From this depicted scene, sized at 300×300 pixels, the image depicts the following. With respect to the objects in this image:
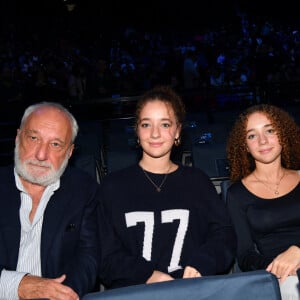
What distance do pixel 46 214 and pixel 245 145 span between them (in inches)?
49.7

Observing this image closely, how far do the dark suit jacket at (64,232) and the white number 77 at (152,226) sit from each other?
209 millimetres

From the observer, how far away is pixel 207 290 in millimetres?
1172

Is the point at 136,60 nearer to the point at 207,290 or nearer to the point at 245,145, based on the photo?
the point at 245,145

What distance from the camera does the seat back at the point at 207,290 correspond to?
1.14 metres

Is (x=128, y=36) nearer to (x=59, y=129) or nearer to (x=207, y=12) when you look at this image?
(x=207, y=12)

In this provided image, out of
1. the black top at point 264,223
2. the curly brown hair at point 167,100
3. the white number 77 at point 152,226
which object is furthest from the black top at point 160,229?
the curly brown hair at point 167,100

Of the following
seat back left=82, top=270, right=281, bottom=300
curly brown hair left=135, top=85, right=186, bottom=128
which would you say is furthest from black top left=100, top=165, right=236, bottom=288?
seat back left=82, top=270, right=281, bottom=300

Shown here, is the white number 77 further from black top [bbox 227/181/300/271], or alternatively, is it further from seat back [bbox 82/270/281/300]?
seat back [bbox 82/270/281/300]

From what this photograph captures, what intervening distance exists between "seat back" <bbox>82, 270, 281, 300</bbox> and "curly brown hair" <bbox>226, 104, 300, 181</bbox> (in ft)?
4.21

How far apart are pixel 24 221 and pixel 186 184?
0.84m

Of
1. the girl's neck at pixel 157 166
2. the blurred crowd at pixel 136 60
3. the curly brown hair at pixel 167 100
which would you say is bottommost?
the girl's neck at pixel 157 166

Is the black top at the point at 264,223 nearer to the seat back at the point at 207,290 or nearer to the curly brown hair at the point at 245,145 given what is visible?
the curly brown hair at the point at 245,145

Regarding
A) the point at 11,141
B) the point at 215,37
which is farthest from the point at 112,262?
the point at 215,37

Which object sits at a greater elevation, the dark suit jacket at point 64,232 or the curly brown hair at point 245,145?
the curly brown hair at point 245,145
